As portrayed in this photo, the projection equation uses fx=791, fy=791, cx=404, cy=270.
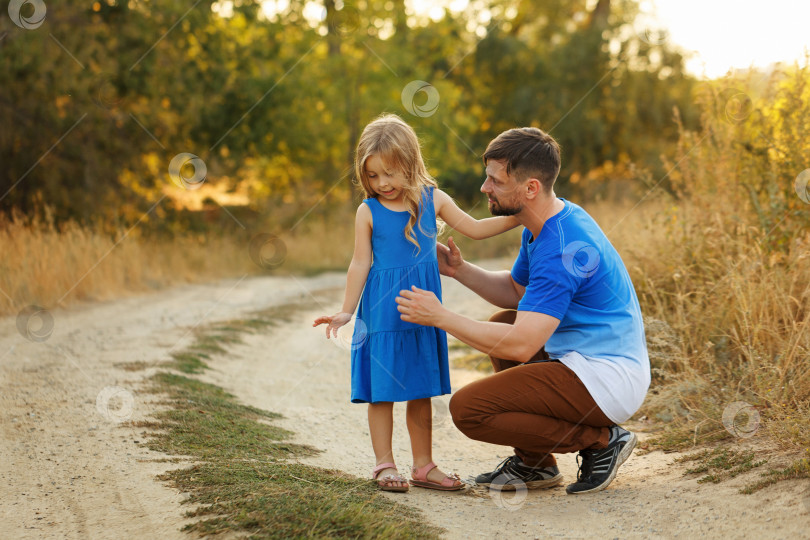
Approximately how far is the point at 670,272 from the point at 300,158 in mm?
15753

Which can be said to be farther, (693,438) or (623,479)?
(693,438)

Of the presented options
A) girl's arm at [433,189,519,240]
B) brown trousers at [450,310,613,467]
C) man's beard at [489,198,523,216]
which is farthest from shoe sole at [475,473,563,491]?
man's beard at [489,198,523,216]

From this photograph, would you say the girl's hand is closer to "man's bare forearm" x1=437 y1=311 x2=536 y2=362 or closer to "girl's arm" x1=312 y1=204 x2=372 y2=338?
"girl's arm" x1=312 y1=204 x2=372 y2=338

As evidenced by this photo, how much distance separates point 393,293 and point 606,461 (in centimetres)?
127

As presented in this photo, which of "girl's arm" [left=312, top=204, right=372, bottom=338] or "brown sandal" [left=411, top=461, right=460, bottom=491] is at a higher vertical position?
"girl's arm" [left=312, top=204, right=372, bottom=338]

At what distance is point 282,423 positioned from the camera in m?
5.12

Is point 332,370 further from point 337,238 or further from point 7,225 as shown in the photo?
point 337,238

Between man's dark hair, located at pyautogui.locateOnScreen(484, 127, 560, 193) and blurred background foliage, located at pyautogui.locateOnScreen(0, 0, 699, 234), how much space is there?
0.51 metres

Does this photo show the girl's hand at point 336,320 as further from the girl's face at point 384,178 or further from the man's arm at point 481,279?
the man's arm at point 481,279

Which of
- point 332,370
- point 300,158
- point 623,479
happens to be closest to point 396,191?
point 623,479

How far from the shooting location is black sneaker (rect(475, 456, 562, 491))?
388cm

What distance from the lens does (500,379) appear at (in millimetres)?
3611

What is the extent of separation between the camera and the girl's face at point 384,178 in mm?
3652

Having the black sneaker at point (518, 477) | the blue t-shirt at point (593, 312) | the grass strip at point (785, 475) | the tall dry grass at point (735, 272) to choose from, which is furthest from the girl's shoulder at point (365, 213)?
the grass strip at point (785, 475)
